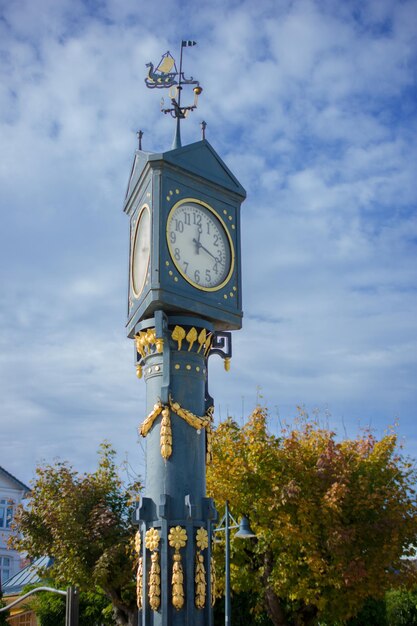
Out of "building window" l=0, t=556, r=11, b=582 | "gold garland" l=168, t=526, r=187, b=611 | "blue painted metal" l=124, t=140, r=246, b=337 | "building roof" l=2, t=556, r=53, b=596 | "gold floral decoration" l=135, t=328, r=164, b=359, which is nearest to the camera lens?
"gold garland" l=168, t=526, r=187, b=611

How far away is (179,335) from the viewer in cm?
1856

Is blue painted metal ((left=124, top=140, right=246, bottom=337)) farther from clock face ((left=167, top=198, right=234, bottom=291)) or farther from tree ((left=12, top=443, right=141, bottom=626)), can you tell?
tree ((left=12, top=443, right=141, bottom=626))

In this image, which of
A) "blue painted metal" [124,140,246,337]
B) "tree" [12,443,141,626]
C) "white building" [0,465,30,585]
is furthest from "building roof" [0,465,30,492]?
"blue painted metal" [124,140,246,337]

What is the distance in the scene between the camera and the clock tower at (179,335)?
55.7 feet

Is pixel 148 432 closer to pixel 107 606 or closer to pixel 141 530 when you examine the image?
pixel 141 530

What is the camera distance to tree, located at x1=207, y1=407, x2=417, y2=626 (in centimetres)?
2661

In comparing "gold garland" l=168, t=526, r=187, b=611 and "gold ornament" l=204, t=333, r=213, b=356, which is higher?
"gold ornament" l=204, t=333, r=213, b=356

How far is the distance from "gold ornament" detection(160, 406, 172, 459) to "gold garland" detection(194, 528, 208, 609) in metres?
1.72

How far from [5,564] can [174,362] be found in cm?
4235

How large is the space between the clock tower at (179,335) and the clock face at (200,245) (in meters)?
0.03

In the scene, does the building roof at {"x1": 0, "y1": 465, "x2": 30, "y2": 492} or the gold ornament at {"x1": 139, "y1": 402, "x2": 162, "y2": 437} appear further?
the building roof at {"x1": 0, "y1": 465, "x2": 30, "y2": 492}

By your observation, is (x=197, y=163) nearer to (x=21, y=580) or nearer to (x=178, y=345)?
(x=178, y=345)

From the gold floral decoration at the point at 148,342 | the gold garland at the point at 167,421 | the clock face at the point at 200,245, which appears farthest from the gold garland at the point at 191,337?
the gold garland at the point at 167,421

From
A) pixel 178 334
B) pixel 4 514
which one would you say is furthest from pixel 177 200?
pixel 4 514
